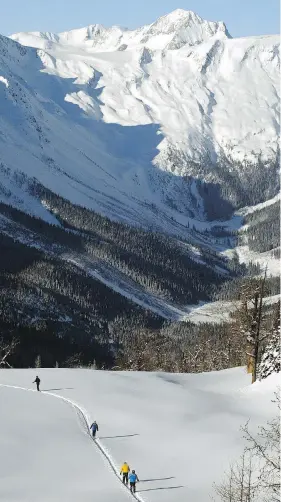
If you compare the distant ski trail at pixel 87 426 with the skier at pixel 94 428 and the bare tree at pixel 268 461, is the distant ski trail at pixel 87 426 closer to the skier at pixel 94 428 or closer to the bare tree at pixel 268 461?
the skier at pixel 94 428

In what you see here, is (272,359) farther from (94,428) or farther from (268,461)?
(268,461)

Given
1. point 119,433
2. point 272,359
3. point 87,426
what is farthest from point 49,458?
point 272,359

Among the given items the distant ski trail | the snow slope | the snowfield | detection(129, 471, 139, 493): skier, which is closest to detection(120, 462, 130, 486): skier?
the distant ski trail

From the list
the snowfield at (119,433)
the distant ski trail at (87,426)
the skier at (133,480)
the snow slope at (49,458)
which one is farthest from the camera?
the distant ski trail at (87,426)

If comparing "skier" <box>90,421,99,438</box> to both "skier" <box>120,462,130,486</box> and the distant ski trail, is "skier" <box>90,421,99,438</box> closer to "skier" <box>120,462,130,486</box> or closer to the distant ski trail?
the distant ski trail

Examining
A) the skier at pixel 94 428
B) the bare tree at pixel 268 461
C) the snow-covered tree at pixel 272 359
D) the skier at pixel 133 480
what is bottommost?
the skier at pixel 133 480

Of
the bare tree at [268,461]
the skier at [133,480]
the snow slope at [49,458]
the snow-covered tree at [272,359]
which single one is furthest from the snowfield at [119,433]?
the bare tree at [268,461]

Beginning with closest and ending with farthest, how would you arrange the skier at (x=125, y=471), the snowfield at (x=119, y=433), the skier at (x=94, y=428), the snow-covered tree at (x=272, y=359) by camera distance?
the snowfield at (x=119, y=433) < the skier at (x=125, y=471) < the skier at (x=94, y=428) < the snow-covered tree at (x=272, y=359)

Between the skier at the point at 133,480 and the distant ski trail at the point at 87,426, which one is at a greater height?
the distant ski trail at the point at 87,426

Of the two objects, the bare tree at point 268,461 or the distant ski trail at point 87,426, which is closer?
the bare tree at point 268,461

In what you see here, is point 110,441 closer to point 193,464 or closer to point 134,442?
point 134,442
